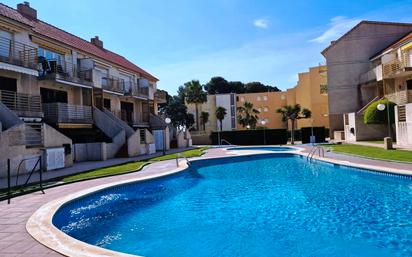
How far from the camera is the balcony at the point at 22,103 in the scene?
1809 cm

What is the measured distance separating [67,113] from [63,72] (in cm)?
300

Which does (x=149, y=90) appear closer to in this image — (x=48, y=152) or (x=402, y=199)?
(x=48, y=152)

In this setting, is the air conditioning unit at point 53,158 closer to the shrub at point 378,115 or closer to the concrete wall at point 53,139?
the concrete wall at point 53,139

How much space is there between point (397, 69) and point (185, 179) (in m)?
24.0

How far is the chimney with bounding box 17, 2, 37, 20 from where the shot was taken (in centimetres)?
2406

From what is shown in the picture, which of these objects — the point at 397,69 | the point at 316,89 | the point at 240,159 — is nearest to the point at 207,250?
the point at 240,159

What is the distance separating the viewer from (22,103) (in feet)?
62.5

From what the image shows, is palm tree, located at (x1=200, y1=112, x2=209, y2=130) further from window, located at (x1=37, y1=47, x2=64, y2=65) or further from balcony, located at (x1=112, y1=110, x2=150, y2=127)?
window, located at (x1=37, y1=47, x2=64, y2=65)

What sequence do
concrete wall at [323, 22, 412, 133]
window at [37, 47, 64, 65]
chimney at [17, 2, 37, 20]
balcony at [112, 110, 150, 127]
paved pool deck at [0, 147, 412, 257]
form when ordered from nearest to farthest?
1. paved pool deck at [0, 147, 412, 257]
2. window at [37, 47, 64, 65]
3. chimney at [17, 2, 37, 20]
4. balcony at [112, 110, 150, 127]
5. concrete wall at [323, 22, 412, 133]

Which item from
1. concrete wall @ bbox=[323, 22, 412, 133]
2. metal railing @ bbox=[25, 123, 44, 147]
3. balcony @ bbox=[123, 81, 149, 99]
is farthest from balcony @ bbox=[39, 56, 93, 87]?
concrete wall @ bbox=[323, 22, 412, 133]

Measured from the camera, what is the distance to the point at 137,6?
691 inches

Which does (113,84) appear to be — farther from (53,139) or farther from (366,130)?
(366,130)

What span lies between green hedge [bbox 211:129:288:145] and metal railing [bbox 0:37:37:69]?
88.4 feet

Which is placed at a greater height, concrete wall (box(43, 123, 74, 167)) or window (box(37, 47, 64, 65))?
window (box(37, 47, 64, 65))
